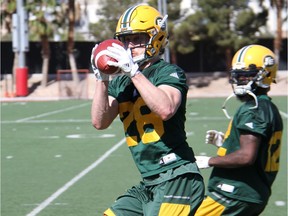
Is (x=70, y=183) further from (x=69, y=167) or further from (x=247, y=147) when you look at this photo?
(x=247, y=147)

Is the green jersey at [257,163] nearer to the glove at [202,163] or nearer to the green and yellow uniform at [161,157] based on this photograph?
the glove at [202,163]

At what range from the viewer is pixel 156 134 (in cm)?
425

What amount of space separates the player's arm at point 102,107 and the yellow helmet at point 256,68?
89 centimetres

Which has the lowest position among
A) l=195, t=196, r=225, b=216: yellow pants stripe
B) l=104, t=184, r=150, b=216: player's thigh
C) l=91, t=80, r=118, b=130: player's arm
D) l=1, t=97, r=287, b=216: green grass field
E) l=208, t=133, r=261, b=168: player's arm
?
l=1, t=97, r=287, b=216: green grass field

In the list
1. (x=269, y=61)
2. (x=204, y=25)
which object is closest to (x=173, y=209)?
(x=269, y=61)

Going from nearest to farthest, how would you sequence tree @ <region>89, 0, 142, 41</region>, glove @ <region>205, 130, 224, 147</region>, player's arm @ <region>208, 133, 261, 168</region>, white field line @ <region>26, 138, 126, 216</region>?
player's arm @ <region>208, 133, 261, 168</region>
glove @ <region>205, 130, 224, 147</region>
white field line @ <region>26, 138, 126, 216</region>
tree @ <region>89, 0, 142, 41</region>

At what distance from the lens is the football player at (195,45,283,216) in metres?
4.71

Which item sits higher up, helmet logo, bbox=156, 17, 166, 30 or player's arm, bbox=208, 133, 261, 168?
helmet logo, bbox=156, 17, 166, 30

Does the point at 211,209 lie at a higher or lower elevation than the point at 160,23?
lower

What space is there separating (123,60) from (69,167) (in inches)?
302

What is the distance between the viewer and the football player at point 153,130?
4238mm

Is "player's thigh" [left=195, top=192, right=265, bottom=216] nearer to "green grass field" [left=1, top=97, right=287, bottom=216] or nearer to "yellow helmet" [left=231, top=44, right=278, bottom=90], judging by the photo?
"yellow helmet" [left=231, top=44, right=278, bottom=90]

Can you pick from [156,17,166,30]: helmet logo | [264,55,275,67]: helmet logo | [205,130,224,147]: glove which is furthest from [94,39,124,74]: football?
[205,130,224,147]: glove

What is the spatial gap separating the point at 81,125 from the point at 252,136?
47.7 ft
